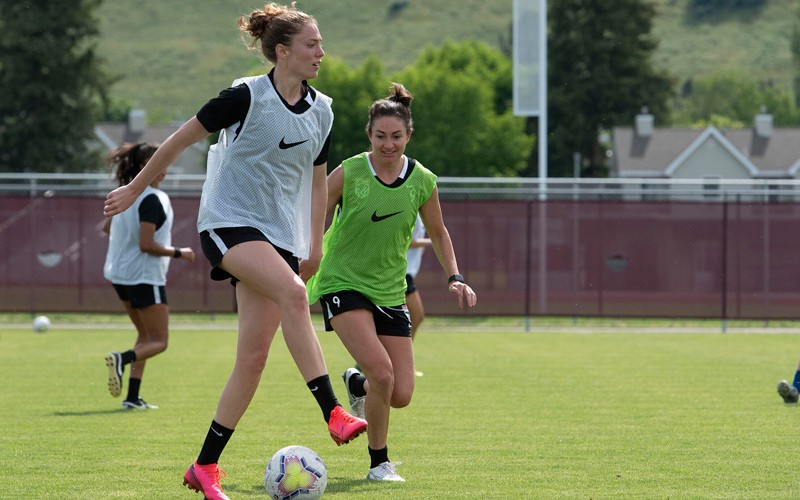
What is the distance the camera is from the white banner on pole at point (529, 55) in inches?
1051

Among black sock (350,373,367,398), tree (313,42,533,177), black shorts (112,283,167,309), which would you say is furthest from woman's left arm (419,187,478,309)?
tree (313,42,533,177)

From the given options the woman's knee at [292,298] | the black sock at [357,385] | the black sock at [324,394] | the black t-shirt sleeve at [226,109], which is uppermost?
the black t-shirt sleeve at [226,109]

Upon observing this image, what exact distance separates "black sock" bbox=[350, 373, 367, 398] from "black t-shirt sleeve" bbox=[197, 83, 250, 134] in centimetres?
201

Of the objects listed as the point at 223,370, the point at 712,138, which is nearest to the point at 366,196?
the point at 223,370

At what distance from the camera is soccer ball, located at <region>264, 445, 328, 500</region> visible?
19.3 feet

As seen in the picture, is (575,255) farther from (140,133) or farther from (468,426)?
(140,133)

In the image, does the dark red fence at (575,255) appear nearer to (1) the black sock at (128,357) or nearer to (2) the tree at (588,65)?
(1) the black sock at (128,357)

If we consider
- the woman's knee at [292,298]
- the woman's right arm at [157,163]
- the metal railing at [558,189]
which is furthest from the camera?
the metal railing at [558,189]

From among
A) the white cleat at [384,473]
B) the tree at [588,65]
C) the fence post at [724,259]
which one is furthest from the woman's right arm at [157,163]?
the tree at [588,65]

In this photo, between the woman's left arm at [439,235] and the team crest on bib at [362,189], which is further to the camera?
the woman's left arm at [439,235]

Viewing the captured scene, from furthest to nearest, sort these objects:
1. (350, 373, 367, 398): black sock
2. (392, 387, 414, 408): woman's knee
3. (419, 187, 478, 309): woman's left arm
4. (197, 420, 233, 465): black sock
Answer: (350, 373, 367, 398): black sock, (419, 187, 478, 309): woman's left arm, (392, 387, 414, 408): woman's knee, (197, 420, 233, 465): black sock

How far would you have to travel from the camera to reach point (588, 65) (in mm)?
69188

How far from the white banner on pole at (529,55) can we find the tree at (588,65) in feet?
134

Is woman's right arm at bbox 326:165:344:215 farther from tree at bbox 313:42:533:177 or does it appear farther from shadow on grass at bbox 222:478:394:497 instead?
tree at bbox 313:42:533:177
